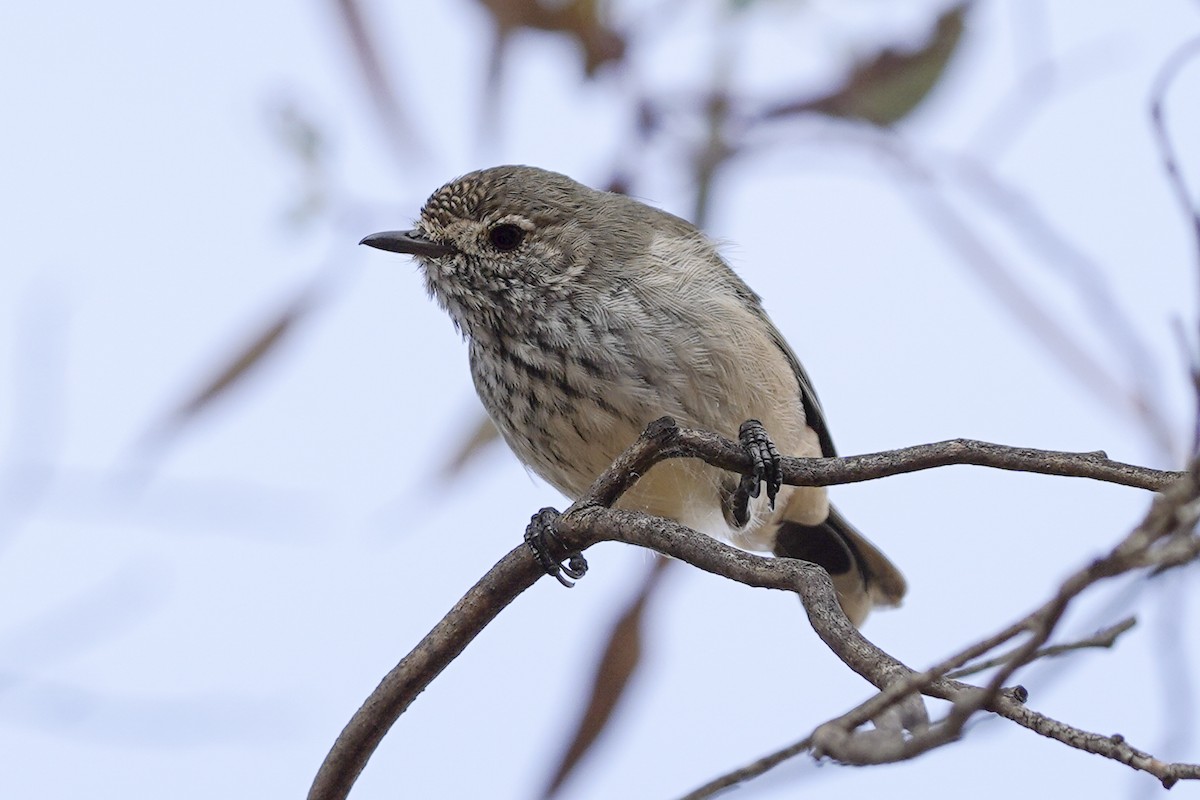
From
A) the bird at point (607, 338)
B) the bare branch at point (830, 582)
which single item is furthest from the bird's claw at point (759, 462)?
the bare branch at point (830, 582)

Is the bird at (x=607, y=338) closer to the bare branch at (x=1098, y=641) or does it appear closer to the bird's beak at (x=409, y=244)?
the bird's beak at (x=409, y=244)

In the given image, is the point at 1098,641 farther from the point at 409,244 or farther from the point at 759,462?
the point at 409,244

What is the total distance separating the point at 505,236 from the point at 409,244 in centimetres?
25

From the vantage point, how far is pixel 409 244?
3.86 metres

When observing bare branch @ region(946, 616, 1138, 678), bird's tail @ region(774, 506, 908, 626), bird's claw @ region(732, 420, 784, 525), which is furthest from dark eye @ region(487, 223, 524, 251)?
bare branch @ region(946, 616, 1138, 678)

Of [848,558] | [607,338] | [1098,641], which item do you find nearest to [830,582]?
[1098,641]

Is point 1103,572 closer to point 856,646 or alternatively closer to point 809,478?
point 856,646

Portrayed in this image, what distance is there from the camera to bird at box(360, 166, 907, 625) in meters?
3.34

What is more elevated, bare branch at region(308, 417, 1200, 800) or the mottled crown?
the mottled crown

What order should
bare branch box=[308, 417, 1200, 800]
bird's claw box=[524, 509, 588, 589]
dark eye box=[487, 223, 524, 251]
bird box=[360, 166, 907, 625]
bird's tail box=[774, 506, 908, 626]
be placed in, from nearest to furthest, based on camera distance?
bare branch box=[308, 417, 1200, 800] → bird's claw box=[524, 509, 588, 589] → bird box=[360, 166, 907, 625] → dark eye box=[487, 223, 524, 251] → bird's tail box=[774, 506, 908, 626]

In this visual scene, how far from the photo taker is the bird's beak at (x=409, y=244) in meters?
3.86

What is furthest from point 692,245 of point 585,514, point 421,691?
point 421,691

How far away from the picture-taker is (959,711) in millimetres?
1425

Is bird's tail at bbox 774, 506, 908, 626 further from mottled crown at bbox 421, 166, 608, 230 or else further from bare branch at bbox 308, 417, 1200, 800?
bare branch at bbox 308, 417, 1200, 800
